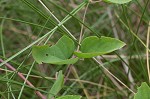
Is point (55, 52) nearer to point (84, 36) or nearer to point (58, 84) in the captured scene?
point (58, 84)

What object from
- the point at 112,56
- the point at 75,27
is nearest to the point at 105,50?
the point at 112,56

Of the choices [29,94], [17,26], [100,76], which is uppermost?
[17,26]

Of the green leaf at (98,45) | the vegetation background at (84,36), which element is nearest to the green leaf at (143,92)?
the green leaf at (98,45)

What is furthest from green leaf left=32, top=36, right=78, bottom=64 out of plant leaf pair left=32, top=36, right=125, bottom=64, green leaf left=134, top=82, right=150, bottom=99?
green leaf left=134, top=82, right=150, bottom=99

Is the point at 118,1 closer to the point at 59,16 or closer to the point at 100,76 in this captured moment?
the point at 100,76

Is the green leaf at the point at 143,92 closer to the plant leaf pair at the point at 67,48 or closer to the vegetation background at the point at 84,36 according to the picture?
the plant leaf pair at the point at 67,48

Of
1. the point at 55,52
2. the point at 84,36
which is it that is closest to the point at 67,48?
the point at 55,52
